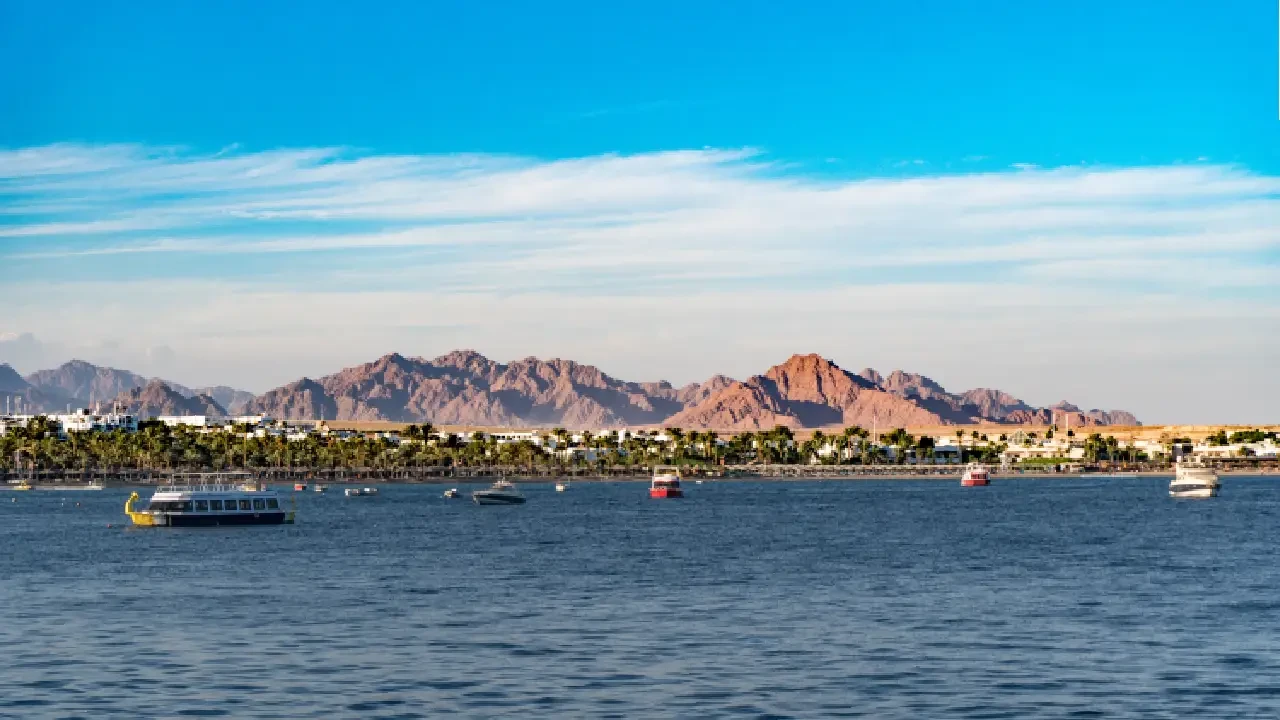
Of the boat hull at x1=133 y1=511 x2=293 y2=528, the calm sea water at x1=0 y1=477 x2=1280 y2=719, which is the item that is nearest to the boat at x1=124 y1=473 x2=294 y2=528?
the boat hull at x1=133 y1=511 x2=293 y2=528

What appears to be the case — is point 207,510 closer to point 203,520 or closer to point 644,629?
point 203,520

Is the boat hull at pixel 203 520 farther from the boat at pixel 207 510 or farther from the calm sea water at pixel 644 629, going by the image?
the calm sea water at pixel 644 629

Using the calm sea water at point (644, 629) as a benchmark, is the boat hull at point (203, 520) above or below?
above

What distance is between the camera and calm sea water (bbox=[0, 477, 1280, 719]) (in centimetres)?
4819

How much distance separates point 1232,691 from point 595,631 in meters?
25.2

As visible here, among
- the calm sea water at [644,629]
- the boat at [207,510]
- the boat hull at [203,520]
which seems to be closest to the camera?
the calm sea water at [644,629]

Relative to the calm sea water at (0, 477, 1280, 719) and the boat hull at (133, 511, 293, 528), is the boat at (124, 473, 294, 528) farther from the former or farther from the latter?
the calm sea water at (0, 477, 1280, 719)

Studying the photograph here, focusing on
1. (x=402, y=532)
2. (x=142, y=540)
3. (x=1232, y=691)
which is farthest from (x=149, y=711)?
(x=402, y=532)

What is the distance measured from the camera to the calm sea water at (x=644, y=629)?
48.2 m

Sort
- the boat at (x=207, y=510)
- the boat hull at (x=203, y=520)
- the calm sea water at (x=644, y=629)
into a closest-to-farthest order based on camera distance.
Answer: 1. the calm sea water at (x=644, y=629)
2. the boat hull at (x=203, y=520)
3. the boat at (x=207, y=510)

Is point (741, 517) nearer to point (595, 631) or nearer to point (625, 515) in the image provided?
point (625, 515)

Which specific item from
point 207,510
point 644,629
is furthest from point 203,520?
point 644,629

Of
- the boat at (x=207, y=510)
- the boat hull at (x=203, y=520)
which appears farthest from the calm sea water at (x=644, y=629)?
the boat at (x=207, y=510)

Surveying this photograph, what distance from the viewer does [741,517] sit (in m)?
185
